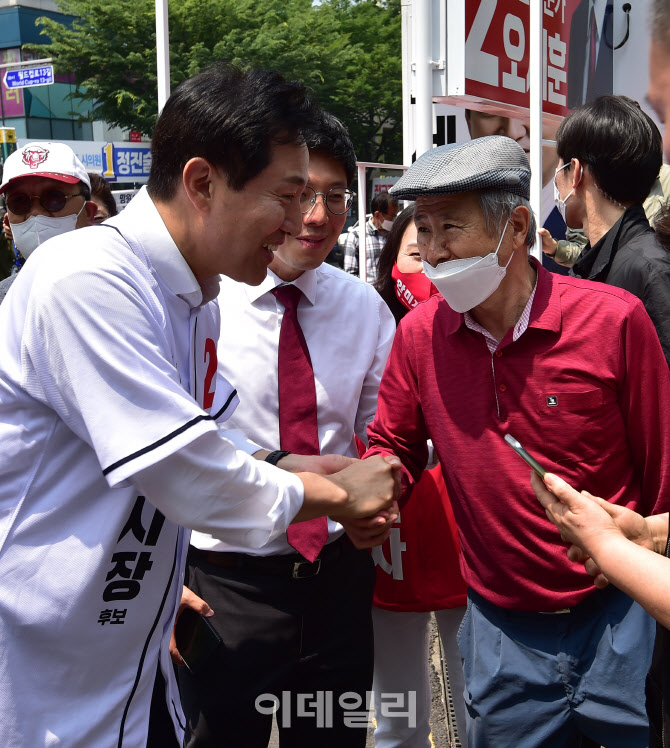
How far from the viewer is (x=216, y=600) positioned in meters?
2.48

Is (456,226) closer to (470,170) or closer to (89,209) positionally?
(470,170)

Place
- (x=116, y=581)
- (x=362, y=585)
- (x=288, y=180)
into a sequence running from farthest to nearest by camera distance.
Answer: (x=362, y=585), (x=288, y=180), (x=116, y=581)

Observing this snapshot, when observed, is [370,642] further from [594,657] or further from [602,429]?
[602,429]

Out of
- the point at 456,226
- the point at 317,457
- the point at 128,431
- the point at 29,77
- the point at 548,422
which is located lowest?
the point at 317,457

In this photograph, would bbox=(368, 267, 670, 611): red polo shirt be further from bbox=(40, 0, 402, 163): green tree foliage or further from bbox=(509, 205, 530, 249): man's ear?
bbox=(40, 0, 402, 163): green tree foliage

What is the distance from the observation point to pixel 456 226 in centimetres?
227

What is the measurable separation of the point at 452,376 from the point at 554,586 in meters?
0.58

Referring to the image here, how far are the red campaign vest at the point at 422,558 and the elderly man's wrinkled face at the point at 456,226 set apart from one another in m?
0.91

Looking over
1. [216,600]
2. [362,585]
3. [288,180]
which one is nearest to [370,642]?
[362,585]

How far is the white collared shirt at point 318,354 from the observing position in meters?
2.56

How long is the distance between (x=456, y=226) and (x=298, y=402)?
0.68 meters

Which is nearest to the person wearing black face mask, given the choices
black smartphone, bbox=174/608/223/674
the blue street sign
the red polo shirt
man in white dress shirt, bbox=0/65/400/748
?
the red polo shirt

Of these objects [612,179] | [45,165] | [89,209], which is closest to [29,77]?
[89,209]

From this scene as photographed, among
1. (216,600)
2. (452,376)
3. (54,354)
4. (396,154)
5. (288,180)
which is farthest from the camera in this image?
(396,154)
